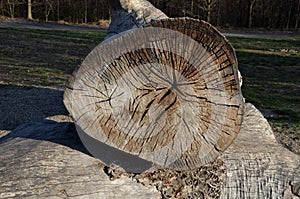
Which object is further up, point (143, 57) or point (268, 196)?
point (143, 57)

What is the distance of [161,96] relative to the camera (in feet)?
6.34

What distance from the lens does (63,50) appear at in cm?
1039

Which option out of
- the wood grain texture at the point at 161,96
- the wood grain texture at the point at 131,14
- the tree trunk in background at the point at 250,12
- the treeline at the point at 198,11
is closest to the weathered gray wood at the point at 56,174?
the wood grain texture at the point at 161,96

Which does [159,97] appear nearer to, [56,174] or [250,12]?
[56,174]

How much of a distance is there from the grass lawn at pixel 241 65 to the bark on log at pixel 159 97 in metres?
2.96

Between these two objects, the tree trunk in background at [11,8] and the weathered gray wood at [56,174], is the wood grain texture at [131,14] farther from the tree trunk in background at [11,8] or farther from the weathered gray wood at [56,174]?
the tree trunk in background at [11,8]

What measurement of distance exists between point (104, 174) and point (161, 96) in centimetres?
46

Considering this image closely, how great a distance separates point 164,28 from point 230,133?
593 mm

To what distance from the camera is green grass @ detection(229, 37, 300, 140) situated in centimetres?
544

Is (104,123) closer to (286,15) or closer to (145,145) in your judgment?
(145,145)

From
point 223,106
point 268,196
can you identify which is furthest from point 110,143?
point 268,196

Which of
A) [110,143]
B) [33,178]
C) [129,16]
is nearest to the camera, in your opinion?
[33,178]

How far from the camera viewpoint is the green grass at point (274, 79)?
5.44 metres

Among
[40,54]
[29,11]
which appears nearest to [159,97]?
[40,54]
